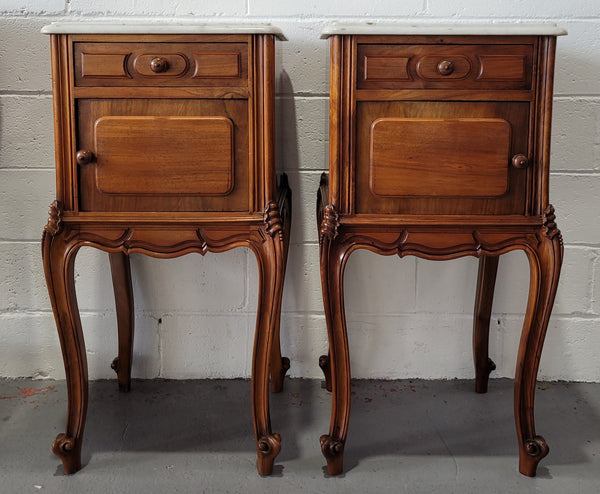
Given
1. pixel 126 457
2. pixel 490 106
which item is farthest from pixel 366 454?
pixel 490 106

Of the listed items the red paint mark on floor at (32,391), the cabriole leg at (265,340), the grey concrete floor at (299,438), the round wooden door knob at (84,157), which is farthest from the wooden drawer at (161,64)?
the red paint mark on floor at (32,391)

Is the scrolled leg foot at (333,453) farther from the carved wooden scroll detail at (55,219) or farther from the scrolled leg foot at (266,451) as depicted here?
the carved wooden scroll detail at (55,219)

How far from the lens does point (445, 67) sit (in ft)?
4.97

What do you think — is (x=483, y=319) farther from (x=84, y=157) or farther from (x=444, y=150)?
(x=84, y=157)

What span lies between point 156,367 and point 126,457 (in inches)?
20.8

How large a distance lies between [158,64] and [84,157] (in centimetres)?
27

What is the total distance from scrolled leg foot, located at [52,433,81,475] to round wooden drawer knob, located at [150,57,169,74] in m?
0.91

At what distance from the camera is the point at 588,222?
215cm

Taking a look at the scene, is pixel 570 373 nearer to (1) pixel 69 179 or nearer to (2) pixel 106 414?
(2) pixel 106 414

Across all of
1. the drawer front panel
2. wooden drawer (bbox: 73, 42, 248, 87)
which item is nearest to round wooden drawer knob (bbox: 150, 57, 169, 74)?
wooden drawer (bbox: 73, 42, 248, 87)

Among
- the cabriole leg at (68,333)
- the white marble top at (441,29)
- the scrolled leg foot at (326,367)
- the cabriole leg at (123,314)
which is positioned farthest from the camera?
the scrolled leg foot at (326,367)

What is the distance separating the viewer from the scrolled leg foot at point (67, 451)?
1.66 meters

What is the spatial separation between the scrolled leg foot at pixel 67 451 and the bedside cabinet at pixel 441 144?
2.34 feet

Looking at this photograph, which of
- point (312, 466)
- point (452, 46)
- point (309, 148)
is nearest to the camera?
point (452, 46)
